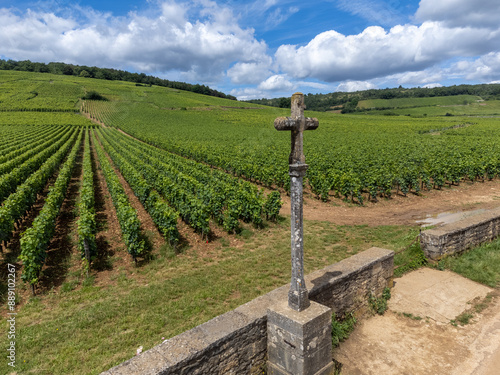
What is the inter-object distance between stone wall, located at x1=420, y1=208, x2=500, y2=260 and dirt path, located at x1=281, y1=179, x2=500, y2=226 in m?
3.60

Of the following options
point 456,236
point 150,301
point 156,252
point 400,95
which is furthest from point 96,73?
point 456,236

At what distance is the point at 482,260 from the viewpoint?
27.7 ft

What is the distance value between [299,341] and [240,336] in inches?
34.9

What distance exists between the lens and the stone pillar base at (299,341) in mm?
4223

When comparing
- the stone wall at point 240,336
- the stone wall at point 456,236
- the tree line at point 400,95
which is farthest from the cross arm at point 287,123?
the tree line at point 400,95

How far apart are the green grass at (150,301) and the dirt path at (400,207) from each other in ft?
8.80

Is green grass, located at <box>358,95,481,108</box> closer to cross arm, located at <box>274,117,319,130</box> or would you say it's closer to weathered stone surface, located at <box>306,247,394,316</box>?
weathered stone surface, located at <box>306,247,394,316</box>

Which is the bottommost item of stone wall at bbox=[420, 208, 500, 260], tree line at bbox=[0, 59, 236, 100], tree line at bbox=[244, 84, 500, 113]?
stone wall at bbox=[420, 208, 500, 260]

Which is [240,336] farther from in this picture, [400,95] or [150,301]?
[400,95]

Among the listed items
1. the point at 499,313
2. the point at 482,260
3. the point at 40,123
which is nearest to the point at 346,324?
the point at 499,313

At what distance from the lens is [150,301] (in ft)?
24.0

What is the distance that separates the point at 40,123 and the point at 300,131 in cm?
7686

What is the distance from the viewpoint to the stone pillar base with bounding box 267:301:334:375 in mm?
4223

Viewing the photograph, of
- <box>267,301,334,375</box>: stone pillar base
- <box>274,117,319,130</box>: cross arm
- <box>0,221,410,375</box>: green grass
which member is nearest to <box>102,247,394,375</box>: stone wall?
<box>267,301,334,375</box>: stone pillar base
